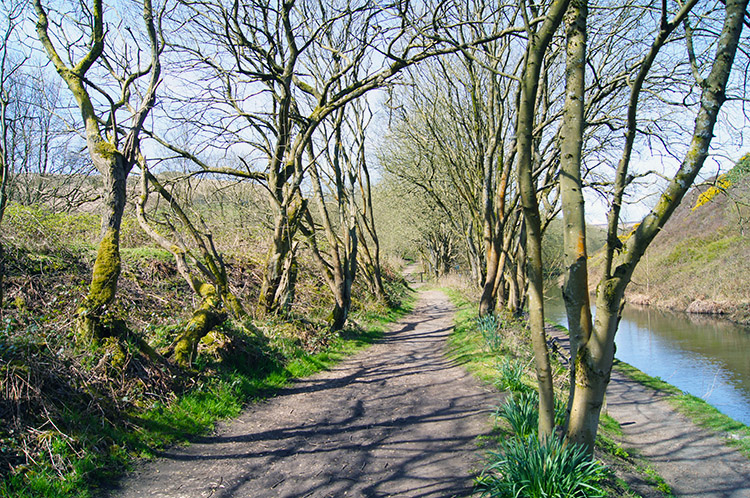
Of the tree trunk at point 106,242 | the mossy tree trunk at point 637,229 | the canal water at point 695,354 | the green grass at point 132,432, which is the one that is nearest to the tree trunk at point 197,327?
the green grass at point 132,432

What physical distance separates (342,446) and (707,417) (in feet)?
23.6

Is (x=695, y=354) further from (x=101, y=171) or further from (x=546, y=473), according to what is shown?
(x=101, y=171)

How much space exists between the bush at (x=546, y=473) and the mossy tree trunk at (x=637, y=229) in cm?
25

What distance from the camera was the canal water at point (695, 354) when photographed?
39.0 feet

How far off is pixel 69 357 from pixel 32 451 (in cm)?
110

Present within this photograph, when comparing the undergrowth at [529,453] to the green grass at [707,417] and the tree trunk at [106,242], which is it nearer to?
the green grass at [707,417]

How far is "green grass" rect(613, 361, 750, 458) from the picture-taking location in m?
7.24

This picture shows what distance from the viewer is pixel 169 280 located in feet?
31.7

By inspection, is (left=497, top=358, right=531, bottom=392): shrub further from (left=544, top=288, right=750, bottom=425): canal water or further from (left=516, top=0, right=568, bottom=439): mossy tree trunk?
(left=544, top=288, right=750, bottom=425): canal water

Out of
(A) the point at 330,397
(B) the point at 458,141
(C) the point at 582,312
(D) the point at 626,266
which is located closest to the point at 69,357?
(A) the point at 330,397

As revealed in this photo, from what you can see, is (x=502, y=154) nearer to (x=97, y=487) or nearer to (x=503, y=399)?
(x=503, y=399)

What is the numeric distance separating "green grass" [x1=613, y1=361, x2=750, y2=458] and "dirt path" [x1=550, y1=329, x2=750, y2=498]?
5.6 inches

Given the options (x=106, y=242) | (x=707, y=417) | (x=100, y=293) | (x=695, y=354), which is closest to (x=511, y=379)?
(x=707, y=417)

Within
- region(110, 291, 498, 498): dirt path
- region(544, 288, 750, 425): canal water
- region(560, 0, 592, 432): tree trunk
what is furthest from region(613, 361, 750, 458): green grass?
region(560, 0, 592, 432): tree trunk
